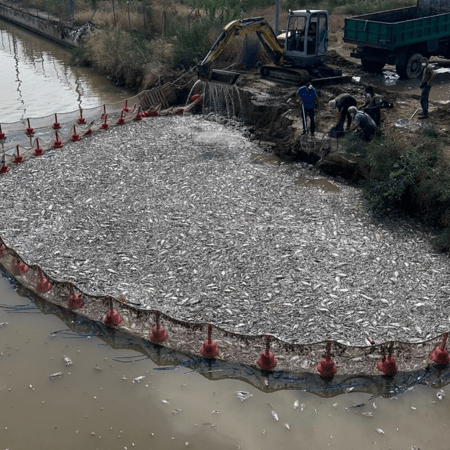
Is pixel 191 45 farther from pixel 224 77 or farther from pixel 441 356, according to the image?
Answer: pixel 441 356

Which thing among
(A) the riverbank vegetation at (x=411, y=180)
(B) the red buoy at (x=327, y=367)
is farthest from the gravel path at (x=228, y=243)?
(B) the red buoy at (x=327, y=367)

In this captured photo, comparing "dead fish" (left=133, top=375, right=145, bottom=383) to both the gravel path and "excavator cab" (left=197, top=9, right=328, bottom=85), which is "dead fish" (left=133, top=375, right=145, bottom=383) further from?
"excavator cab" (left=197, top=9, right=328, bottom=85)

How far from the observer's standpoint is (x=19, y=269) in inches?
486

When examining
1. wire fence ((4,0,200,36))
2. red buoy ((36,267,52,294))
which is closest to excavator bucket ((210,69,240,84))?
wire fence ((4,0,200,36))

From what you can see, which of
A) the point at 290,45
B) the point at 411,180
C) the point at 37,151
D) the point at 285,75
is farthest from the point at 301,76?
the point at 37,151

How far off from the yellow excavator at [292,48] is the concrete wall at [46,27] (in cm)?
1645

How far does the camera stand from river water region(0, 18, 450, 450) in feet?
28.4

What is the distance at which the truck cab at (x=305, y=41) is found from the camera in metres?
20.8

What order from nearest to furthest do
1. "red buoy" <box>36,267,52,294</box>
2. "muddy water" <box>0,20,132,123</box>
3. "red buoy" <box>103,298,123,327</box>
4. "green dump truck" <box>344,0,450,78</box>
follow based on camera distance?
Answer: "red buoy" <box>103,298,123,327</box> < "red buoy" <box>36,267,52,294</box> < "green dump truck" <box>344,0,450,78</box> < "muddy water" <box>0,20,132,123</box>

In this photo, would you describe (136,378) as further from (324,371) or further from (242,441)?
(324,371)

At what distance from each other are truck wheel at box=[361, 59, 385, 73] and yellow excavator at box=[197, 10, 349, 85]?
373 centimetres

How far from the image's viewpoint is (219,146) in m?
18.8

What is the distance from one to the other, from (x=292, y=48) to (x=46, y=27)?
24.6 m

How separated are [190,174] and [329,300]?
22.3 ft
